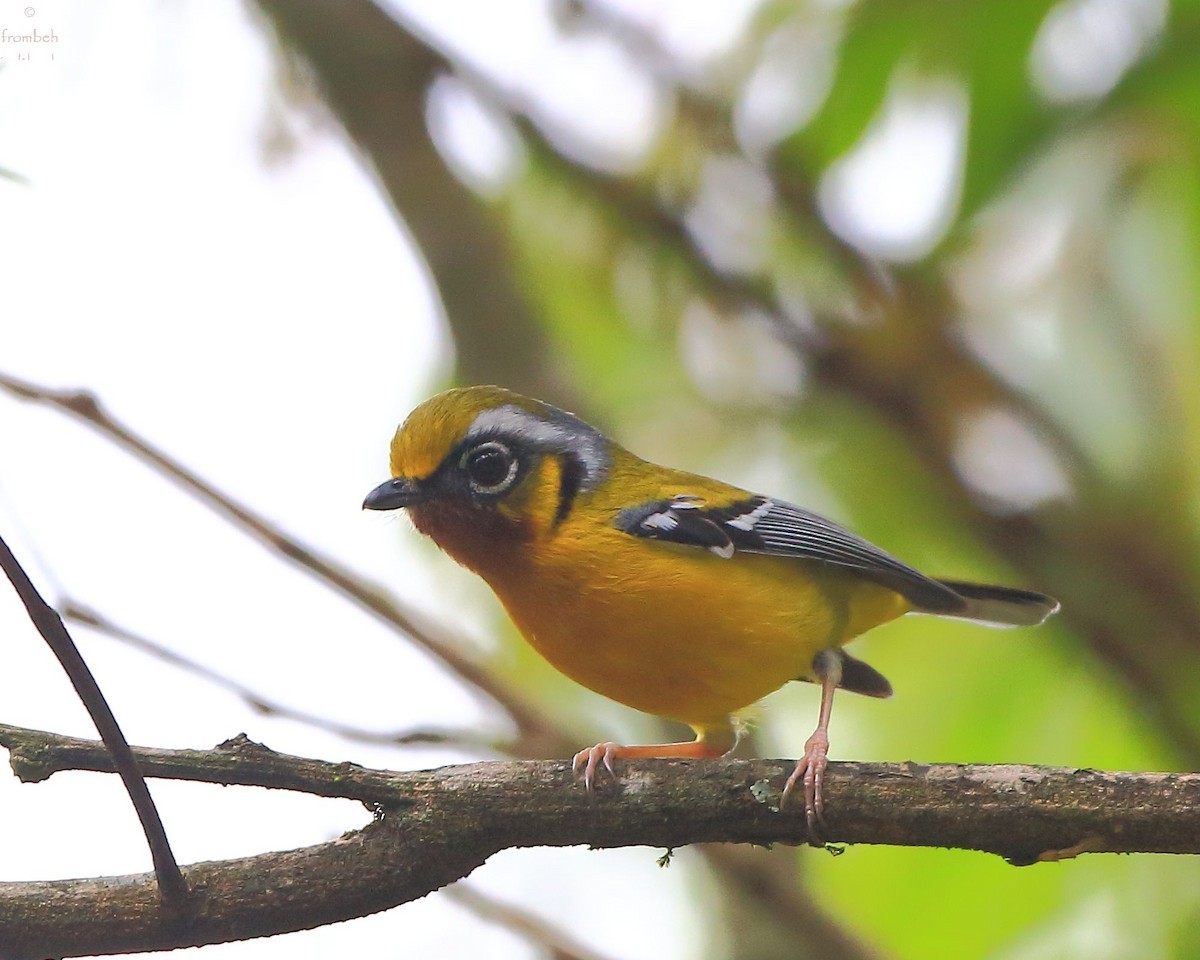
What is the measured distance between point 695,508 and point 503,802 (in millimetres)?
1855

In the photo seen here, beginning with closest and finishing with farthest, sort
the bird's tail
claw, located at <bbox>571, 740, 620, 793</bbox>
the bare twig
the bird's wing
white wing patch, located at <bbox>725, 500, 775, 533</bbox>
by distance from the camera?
claw, located at <bbox>571, 740, 620, 793</bbox>
the bare twig
the bird's wing
white wing patch, located at <bbox>725, 500, 775, 533</bbox>
the bird's tail

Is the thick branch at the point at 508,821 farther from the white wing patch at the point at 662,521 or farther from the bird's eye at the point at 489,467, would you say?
the bird's eye at the point at 489,467

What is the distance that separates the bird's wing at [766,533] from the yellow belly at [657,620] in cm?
6

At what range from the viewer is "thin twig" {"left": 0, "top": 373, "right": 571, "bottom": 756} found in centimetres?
Answer: 379

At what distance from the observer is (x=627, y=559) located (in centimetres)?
468

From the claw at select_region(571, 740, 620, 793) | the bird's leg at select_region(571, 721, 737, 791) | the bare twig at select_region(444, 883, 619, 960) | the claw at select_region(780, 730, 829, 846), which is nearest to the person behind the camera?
the claw at select_region(780, 730, 829, 846)

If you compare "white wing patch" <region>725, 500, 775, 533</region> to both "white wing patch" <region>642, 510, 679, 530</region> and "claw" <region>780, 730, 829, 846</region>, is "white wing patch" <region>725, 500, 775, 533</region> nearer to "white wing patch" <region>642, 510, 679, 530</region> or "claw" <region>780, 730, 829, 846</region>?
"white wing patch" <region>642, 510, 679, 530</region>

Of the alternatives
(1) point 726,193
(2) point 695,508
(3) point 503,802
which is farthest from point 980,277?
(3) point 503,802

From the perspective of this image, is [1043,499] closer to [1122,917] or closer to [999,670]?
[999,670]

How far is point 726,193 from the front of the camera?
670 centimetres

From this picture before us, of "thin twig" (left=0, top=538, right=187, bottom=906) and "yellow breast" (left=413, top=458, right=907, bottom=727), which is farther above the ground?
"yellow breast" (left=413, top=458, right=907, bottom=727)

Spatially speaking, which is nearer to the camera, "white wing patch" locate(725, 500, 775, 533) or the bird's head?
the bird's head

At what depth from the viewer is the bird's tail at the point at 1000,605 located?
5.48 m

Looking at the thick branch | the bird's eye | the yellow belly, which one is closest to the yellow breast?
the yellow belly
